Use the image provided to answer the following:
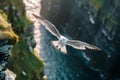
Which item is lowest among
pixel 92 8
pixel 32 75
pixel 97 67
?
pixel 97 67

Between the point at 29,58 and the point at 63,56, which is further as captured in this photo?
the point at 63,56

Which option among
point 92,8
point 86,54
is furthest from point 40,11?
point 86,54

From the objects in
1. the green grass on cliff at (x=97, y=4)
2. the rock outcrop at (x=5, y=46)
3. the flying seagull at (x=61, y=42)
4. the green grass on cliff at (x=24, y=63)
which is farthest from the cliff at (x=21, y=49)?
the green grass on cliff at (x=97, y=4)

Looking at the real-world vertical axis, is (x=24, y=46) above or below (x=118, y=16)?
above

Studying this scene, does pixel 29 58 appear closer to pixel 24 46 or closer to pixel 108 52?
pixel 24 46

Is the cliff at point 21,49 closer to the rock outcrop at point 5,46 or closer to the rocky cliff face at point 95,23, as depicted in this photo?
the rock outcrop at point 5,46

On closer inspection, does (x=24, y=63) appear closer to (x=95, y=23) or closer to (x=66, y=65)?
(x=66, y=65)
